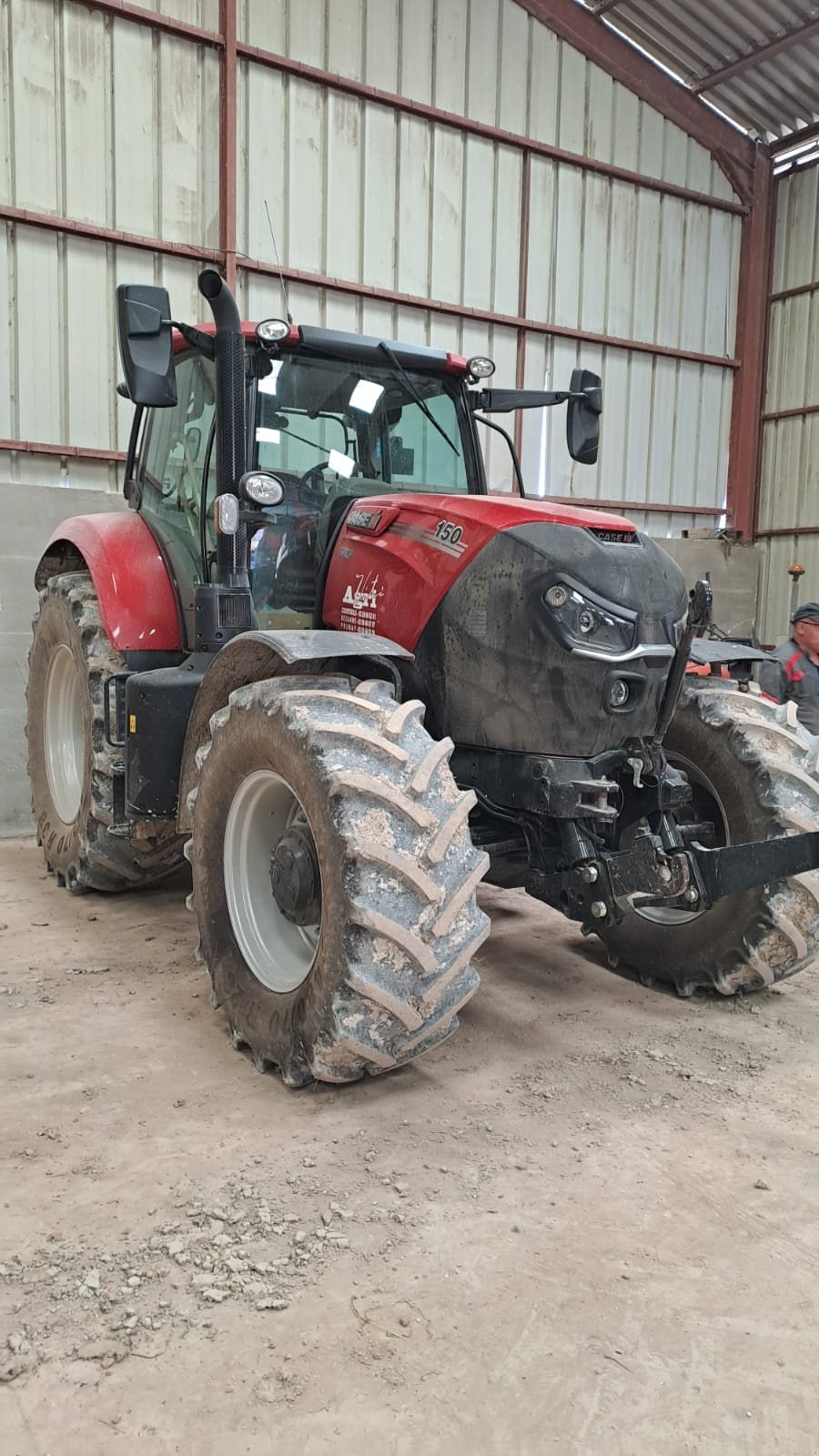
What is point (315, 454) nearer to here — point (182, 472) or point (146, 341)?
point (182, 472)

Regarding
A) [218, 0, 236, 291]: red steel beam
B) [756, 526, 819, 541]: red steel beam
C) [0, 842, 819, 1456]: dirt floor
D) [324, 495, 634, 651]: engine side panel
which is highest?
[218, 0, 236, 291]: red steel beam

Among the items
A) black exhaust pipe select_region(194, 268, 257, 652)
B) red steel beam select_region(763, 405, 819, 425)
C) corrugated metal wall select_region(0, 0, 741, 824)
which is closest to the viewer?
black exhaust pipe select_region(194, 268, 257, 652)

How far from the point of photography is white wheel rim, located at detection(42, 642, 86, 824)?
17.4ft

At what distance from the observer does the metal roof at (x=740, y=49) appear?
959 cm

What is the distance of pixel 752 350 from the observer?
11078mm

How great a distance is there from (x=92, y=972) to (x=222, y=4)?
23.0ft

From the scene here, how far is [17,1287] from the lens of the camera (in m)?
2.10

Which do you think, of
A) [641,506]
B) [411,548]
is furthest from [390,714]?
[641,506]

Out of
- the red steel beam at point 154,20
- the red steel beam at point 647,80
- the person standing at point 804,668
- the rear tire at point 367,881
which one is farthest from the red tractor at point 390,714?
the red steel beam at point 647,80

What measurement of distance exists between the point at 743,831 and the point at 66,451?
533 cm

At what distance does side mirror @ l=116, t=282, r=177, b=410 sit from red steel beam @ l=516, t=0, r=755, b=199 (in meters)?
7.99

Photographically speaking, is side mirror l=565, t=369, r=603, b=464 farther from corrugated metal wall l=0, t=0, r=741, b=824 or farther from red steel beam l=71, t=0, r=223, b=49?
red steel beam l=71, t=0, r=223, b=49

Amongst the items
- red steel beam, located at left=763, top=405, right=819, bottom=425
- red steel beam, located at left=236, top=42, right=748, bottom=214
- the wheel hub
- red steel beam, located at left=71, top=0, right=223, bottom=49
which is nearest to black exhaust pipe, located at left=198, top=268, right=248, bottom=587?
the wheel hub

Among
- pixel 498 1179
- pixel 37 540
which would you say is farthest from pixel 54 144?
pixel 498 1179
